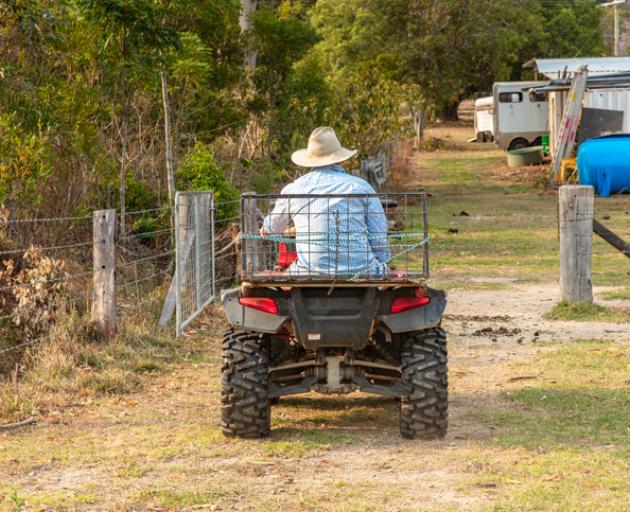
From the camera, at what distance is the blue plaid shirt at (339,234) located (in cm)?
709

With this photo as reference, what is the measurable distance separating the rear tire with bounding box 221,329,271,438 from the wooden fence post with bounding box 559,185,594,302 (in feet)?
18.3

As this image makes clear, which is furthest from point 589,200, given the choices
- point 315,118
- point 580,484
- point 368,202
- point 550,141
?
point 550,141

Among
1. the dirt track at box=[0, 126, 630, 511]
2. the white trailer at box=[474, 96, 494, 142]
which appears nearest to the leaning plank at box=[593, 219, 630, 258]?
the dirt track at box=[0, 126, 630, 511]

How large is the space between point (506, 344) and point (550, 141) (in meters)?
25.9

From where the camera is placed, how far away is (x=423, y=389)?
7156 millimetres

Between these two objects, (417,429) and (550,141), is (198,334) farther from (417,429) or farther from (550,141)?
(550,141)

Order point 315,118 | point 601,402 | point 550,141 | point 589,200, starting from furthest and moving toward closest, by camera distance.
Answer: point 550,141 < point 315,118 < point 589,200 < point 601,402

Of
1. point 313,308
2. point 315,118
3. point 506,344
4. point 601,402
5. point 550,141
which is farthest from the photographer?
point 550,141

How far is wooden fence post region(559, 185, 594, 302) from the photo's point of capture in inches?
474

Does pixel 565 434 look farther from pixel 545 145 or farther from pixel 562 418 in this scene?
pixel 545 145

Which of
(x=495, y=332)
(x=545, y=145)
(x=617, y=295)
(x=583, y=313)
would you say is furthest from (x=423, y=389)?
(x=545, y=145)

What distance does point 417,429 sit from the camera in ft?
23.6

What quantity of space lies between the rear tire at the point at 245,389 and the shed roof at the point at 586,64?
2870cm

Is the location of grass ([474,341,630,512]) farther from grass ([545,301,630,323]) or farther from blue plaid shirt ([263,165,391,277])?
grass ([545,301,630,323])
